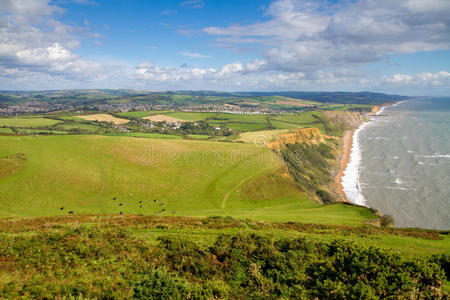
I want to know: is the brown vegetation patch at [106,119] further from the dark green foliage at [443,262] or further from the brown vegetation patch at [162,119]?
the dark green foliage at [443,262]

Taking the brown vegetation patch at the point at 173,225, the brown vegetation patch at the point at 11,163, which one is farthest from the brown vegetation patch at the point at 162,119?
the brown vegetation patch at the point at 173,225

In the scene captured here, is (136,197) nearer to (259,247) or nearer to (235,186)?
(235,186)

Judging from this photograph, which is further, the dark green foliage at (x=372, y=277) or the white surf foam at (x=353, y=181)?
the white surf foam at (x=353, y=181)

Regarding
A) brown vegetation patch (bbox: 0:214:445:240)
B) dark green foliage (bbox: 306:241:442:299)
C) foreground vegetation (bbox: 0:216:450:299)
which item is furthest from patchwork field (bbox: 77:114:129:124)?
dark green foliage (bbox: 306:241:442:299)

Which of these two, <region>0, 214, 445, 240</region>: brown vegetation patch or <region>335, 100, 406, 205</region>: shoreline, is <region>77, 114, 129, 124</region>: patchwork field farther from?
<region>0, 214, 445, 240</region>: brown vegetation patch

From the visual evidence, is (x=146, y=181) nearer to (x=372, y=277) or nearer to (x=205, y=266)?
(x=205, y=266)
